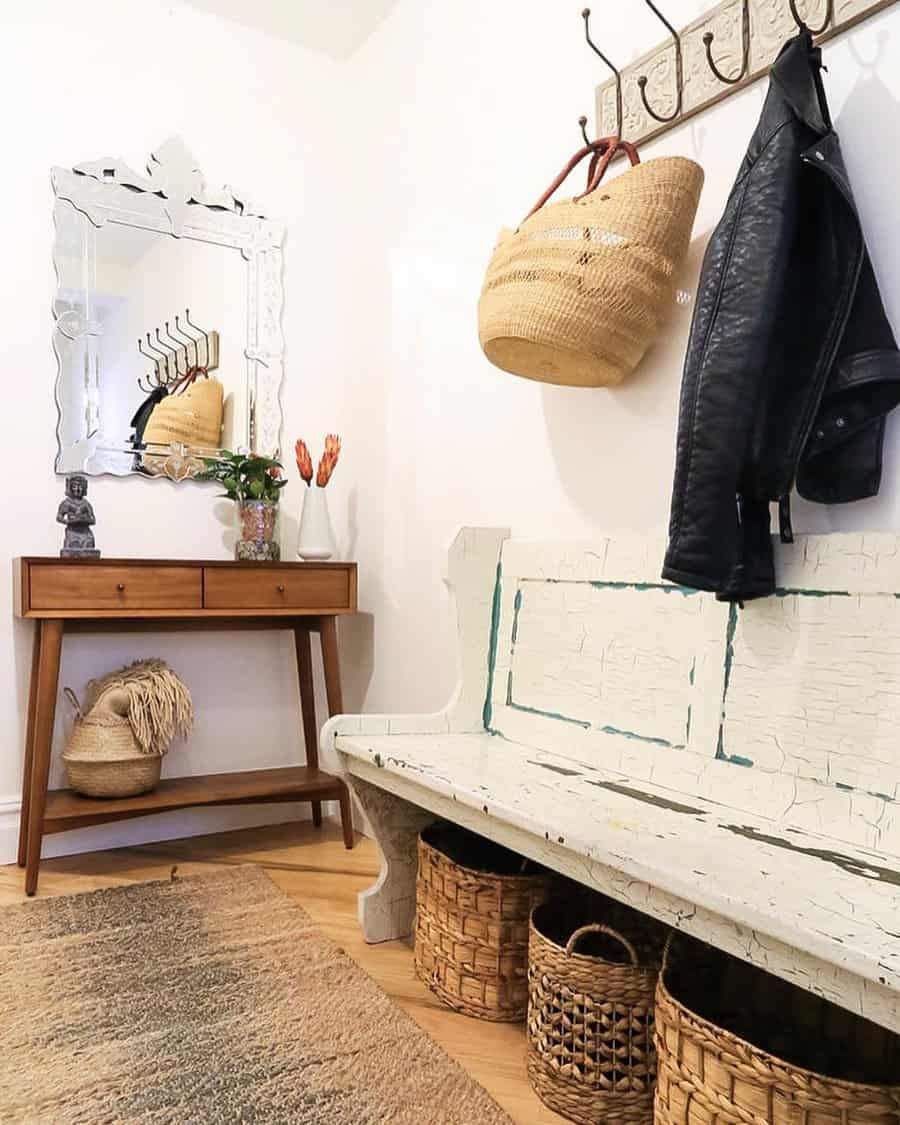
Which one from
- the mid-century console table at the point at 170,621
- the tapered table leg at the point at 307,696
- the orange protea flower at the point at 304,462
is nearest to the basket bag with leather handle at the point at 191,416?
the orange protea flower at the point at 304,462

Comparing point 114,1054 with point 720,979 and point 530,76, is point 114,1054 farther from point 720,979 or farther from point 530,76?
point 530,76

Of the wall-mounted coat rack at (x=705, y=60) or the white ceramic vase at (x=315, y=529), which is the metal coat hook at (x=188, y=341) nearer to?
the white ceramic vase at (x=315, y=529)

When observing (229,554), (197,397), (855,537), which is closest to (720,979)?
(855,537)

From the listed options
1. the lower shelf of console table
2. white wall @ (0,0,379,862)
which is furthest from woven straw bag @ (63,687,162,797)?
white wall @ (0,0,379,862)

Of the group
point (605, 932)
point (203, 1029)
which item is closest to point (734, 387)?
point (605, 932)

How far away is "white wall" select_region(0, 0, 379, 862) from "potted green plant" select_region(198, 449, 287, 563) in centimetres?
15

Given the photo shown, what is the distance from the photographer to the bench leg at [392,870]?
A: 1.87 m

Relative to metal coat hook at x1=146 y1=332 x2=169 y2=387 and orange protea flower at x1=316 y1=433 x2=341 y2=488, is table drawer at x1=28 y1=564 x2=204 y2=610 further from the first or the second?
metal coat hook at x1=146 y1=332 x2=169 y2=387

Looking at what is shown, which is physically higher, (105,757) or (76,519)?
(76,519)

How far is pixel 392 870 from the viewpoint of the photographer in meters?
1.92

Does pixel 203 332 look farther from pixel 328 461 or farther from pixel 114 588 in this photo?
pixel 114 588

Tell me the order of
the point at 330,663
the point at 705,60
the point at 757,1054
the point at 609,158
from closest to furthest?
the point at 757,1054
the point at 705,60
the point at 609,158
the point at 330,663

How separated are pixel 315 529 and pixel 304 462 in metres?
0.21

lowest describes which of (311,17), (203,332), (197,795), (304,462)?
(197,795)
